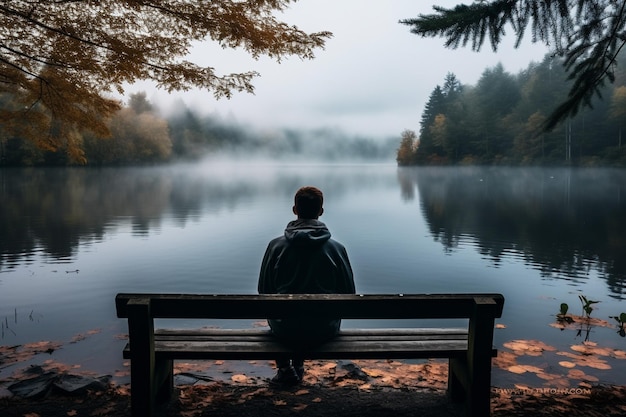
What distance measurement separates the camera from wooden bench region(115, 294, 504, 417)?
3.59 metres

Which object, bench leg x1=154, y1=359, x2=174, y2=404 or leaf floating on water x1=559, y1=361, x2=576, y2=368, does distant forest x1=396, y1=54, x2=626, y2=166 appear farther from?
bench leg x1=154, y1=359, x2=174, y2=404

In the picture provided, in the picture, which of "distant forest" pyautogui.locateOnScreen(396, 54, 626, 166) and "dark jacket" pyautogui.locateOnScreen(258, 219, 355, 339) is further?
"distant forest" pyautogui.locateOnScreen(396, 54, 626, 166)

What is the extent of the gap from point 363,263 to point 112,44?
8749mm

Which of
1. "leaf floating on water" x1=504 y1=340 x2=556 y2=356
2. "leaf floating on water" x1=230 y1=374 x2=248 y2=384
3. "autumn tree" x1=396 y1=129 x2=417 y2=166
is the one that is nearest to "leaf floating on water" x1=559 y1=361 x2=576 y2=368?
"leaf floating on water" x1=504 y1=340 x2=556 y2=356

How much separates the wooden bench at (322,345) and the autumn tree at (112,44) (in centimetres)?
500

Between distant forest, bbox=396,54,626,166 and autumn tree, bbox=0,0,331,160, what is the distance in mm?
61663

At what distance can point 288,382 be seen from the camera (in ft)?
16.0

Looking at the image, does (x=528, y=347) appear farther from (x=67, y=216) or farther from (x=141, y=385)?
(x=67, y=216)

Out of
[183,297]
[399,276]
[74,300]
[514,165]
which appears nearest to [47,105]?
[74,300]

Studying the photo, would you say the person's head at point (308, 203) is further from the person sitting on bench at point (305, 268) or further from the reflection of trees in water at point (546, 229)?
the reflection of trees in water at point (546, 229)

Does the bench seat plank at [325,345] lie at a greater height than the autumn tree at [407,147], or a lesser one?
lesser

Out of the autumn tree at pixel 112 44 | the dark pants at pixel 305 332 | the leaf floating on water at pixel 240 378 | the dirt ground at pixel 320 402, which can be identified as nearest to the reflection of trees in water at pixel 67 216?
the autumn tree at pixel 112 44

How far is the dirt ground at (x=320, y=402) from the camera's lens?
13.7 ft

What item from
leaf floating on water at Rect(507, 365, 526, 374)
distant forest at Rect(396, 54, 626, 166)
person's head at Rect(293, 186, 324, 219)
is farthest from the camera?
distant forest at Rect(396, 54, 626, 166)
